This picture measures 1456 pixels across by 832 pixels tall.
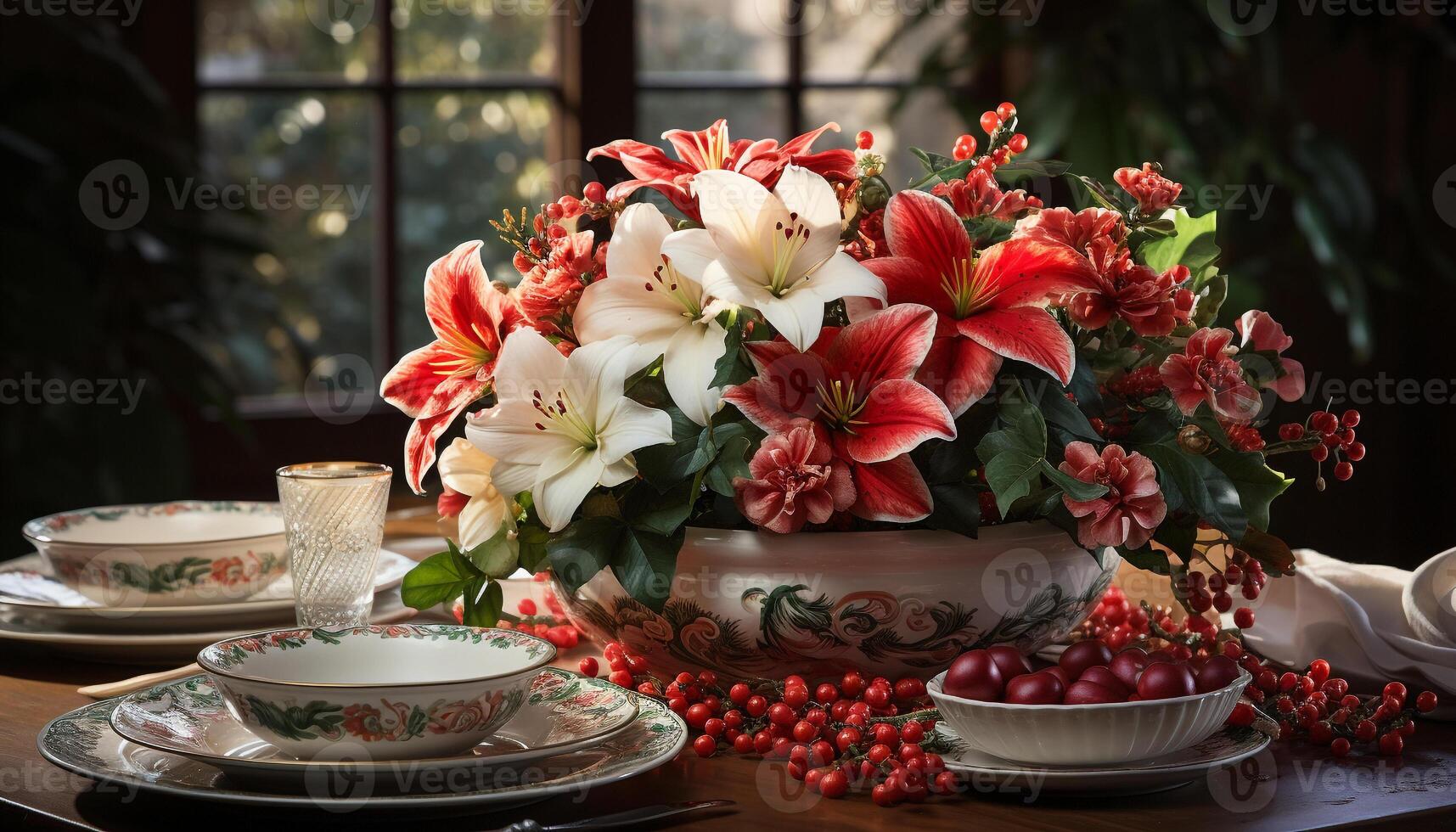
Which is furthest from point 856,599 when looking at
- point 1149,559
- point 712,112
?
point 712,112

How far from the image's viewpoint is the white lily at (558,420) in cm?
80

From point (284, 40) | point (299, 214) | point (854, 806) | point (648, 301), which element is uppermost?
point (284, 40)

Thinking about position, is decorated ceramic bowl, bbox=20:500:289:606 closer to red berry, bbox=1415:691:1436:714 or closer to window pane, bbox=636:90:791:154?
red berry, bbox=1415:691:1436:714

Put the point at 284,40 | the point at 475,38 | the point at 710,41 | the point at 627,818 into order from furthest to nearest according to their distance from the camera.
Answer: the point at 710,41 < the point at 475,38 < the point at 284,40 < the point at 627,818

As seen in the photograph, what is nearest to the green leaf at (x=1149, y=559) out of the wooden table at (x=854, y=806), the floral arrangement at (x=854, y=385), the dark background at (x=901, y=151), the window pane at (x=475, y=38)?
the floral arrangement at (x=854, y=385)

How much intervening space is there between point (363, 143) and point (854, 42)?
109 centimetres

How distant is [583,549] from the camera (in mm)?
816

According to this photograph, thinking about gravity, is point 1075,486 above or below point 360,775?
above

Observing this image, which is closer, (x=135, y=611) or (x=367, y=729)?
(x=367, y=729)

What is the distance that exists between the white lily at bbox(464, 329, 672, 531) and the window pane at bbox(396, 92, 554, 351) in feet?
7.15

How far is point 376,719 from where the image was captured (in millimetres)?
662

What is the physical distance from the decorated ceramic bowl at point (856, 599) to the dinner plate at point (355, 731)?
0.08 meters

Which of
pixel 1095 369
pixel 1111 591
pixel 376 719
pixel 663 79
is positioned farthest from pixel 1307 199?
pixel 376 719

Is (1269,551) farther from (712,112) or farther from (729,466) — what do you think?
(712,112)
